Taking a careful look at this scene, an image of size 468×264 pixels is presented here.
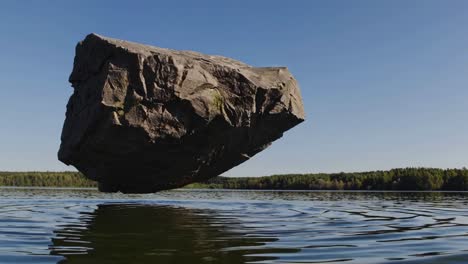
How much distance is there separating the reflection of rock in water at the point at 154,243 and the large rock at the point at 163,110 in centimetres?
301

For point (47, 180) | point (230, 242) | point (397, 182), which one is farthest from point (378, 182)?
point (230, 242)

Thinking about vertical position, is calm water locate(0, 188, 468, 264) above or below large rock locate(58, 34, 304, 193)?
below

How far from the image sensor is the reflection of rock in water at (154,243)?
802 centimetres

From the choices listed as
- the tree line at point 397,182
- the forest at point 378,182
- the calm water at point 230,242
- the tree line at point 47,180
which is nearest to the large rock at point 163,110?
the calm water at point 230,242

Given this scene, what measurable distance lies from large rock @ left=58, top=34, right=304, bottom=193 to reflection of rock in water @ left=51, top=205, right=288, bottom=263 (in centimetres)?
301

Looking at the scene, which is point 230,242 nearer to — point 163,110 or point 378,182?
point 163,110

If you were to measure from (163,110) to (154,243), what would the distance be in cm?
601

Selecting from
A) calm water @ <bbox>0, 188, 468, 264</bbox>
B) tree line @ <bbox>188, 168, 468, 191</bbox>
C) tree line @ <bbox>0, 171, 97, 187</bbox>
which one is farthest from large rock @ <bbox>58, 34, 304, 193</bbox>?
tree line @ <bbox>0, 171, 97, 187</bbox>

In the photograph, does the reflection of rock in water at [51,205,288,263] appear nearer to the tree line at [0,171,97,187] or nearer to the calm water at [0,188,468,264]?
the calm water at [0,188,468,264]

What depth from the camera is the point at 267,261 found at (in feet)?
25.5

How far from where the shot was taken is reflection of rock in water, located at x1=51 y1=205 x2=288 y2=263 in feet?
26.3

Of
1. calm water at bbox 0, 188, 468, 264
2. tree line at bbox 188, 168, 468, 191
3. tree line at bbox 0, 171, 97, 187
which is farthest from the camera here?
tree line at bbox 0, 171, 97, 187

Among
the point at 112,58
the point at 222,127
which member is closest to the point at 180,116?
the point at 222,127

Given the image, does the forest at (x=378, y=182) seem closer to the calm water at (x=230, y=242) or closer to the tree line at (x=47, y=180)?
the tree line at (x=47, y=180)
